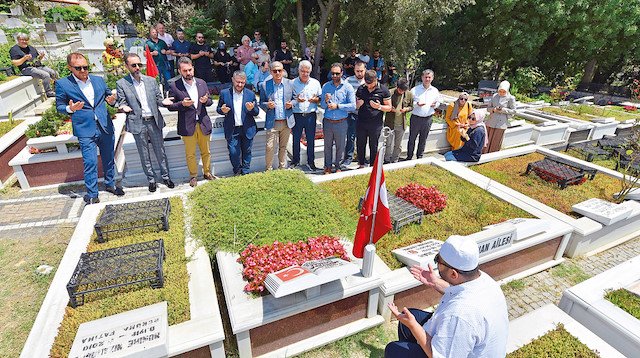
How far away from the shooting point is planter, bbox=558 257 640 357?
3580 mm

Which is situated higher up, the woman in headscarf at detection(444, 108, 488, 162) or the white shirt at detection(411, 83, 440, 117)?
the white shirt at detection(411, 83, 440, 117)

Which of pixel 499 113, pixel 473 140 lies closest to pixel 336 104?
pixel 473 140

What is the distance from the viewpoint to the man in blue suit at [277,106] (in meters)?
6.61

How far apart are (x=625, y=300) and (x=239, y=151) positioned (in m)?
6.40

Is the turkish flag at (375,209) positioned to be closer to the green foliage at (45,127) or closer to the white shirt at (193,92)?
the white shirt at (193,92)

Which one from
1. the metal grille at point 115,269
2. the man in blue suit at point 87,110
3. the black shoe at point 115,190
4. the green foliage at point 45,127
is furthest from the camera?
the green foliage at point 45,127

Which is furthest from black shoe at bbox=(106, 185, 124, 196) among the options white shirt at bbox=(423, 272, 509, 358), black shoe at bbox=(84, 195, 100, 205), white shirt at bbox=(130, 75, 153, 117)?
white shirt at bbox=(423, 272, 509, 358)

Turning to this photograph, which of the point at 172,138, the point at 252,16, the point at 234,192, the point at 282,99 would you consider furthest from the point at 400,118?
the point at 252,16

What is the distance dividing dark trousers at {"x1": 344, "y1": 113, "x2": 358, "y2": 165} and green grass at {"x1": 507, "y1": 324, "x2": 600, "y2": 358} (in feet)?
17.8

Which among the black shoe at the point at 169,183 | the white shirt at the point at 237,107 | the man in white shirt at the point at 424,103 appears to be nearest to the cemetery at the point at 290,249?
the black shoe at the point at 169,183

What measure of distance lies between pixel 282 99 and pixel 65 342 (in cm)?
507

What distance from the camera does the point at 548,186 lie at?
263 inches

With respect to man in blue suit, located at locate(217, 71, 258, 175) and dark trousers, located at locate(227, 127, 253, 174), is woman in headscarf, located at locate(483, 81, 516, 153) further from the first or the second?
dark trousers, located at locate(227, 127, 253, 174)

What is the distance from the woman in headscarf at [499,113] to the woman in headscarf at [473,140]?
1.51 m
